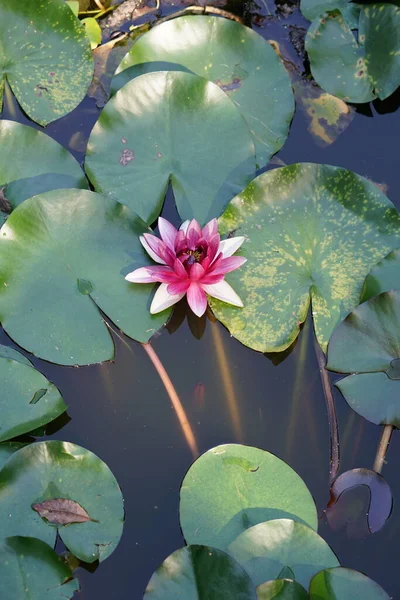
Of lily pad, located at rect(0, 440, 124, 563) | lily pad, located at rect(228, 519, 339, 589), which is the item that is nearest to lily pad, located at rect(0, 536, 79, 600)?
lily pad, located at rect(0, 440, 124, 563)

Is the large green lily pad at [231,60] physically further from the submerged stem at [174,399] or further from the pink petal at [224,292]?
the submerged stem at [174,399]

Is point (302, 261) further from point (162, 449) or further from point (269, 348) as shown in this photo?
point (162, 449)

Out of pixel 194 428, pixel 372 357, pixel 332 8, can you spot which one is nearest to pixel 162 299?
pixel 194 428

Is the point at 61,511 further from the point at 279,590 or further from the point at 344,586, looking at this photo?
the point at 344,586

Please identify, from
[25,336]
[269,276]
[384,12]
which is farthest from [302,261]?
[384,12]

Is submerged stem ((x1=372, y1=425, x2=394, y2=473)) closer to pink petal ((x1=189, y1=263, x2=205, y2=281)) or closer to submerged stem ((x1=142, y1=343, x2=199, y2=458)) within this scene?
submerged stem ((x1=142, y1=343, x2=199, y2=458))

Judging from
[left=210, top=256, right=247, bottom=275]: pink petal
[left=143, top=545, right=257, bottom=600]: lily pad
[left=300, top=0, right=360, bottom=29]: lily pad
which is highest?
[left=300, top=0, right=360, bottom=29]: lily pad
